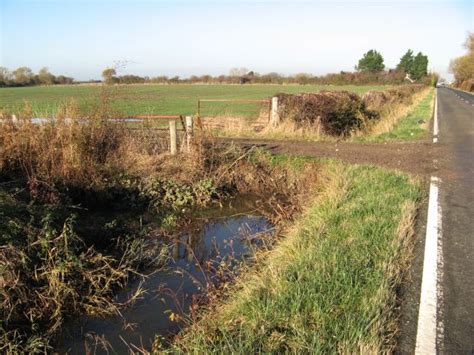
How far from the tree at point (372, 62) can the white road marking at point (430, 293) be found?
10885cm

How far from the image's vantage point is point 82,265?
5.27 meters

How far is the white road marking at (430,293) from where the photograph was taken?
3176mm

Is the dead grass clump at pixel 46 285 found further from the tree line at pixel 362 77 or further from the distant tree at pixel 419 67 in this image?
the distant tree at pixel 419 67

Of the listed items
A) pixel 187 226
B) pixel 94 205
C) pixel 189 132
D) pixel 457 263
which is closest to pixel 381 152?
pixel 189 132

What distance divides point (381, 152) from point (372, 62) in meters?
105

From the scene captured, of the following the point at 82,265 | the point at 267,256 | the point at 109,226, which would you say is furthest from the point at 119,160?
the point at 267,256

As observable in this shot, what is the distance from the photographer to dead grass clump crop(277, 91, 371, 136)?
15555mm

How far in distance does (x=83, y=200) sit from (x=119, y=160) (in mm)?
1520

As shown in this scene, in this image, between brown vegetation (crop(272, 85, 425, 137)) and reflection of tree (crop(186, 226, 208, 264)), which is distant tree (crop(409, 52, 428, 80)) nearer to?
brown vegetation (crop(272, 85, 425, 137))

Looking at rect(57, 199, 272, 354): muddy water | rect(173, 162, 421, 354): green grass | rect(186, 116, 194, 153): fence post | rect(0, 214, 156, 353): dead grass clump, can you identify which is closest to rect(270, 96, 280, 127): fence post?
rect(186, 116, 194, 153): fence post

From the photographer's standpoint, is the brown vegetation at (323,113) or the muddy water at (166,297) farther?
the brown vegetation at (323,113)

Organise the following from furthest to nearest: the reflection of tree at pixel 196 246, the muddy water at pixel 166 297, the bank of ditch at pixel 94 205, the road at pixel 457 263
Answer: the reflection of tree at pixel 196 246 → the bank of ditch at pixel 94 205 → the muddy water at pixel 166 297 → the road at pixel 457 263

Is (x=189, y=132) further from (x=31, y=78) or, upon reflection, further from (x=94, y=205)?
(x=31, y=78)

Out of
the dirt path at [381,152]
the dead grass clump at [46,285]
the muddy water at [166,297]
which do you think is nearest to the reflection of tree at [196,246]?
the muddy water at [166,297]
